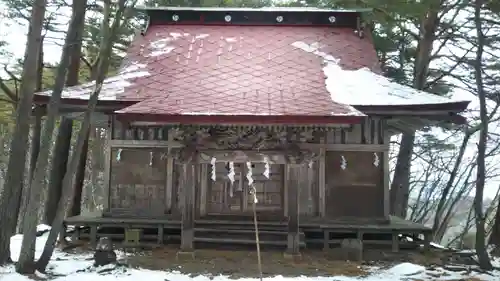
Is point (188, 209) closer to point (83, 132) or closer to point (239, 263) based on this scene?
point (239, 263)

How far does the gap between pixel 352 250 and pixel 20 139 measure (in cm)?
620

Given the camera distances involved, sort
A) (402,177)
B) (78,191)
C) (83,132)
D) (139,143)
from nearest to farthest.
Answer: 1. (83,132)
2. (139,143)
3. (78,191)
4. (402,177)

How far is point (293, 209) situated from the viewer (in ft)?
32.0

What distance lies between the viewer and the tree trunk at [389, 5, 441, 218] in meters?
15.0

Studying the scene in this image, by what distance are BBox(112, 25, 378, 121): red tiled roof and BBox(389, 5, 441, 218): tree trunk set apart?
233 cm

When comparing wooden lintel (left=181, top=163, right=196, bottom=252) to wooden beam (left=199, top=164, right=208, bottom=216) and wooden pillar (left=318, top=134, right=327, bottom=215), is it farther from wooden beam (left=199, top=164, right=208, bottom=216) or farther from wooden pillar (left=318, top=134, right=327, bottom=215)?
wooden pillar (left=318, top=134, right=327, bottom=215)

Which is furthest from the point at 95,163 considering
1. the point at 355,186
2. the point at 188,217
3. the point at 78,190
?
the point at 355,186

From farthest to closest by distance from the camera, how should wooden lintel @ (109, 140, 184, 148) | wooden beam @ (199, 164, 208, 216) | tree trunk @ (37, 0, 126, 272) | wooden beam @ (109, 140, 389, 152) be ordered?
wooden beam @ (199, 164, 208, 216), wooden lintel @ (109, 140, 184, 148), wooden beam @ (109, 140, 389, 152), tree trunk @ (37, 0, 126, 272)

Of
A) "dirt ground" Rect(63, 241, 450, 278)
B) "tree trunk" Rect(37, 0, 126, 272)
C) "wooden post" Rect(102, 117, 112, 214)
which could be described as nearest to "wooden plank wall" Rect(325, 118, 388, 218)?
"dirt ground" Rect(63, 241, 450, 278)

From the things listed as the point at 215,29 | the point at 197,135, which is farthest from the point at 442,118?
the point at 215,29

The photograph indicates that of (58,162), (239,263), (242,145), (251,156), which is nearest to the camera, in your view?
(239,263)

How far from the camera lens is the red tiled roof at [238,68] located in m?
9.38

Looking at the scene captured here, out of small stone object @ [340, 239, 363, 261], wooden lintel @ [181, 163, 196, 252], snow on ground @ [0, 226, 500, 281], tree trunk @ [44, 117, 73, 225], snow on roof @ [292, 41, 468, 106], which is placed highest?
snow on roof @ [292, 41, 468, 106]

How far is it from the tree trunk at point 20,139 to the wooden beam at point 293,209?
15.5 ft
